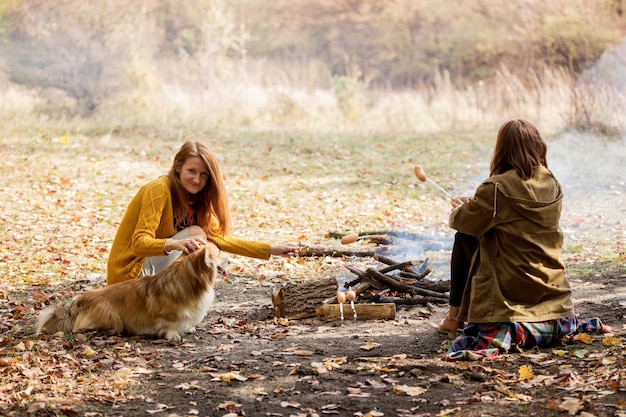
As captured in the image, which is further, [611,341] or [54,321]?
[54,321]

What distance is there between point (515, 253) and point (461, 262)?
0.46 m

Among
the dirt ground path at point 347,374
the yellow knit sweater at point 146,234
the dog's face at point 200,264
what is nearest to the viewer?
the dirt ground path at point 347,374

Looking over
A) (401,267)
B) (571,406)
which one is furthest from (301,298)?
(571,406)

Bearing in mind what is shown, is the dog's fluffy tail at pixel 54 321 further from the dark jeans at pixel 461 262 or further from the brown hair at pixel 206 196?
the dark jeans at pixel 461 262

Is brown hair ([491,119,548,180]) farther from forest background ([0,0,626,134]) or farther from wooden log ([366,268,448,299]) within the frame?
forest background ([0,0,626,134])

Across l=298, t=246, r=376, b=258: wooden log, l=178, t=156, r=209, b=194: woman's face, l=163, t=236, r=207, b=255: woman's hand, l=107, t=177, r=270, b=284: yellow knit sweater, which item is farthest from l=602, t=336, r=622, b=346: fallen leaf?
l=298, t=246, r=376, b=258: wooden log

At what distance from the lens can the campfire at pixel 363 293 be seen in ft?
18.3

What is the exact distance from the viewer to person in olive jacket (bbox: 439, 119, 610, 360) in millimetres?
4566

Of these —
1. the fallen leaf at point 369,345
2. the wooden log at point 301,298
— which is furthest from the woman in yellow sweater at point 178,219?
the fallen leaf at point 369,345

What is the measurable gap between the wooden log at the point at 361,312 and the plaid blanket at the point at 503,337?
0.90 metres

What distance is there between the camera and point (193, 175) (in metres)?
5.36

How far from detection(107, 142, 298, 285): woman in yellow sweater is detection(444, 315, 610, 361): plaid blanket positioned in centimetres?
131

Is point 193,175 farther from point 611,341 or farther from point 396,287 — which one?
point 611,341

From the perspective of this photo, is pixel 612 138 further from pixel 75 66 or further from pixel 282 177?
pixel 75 66
